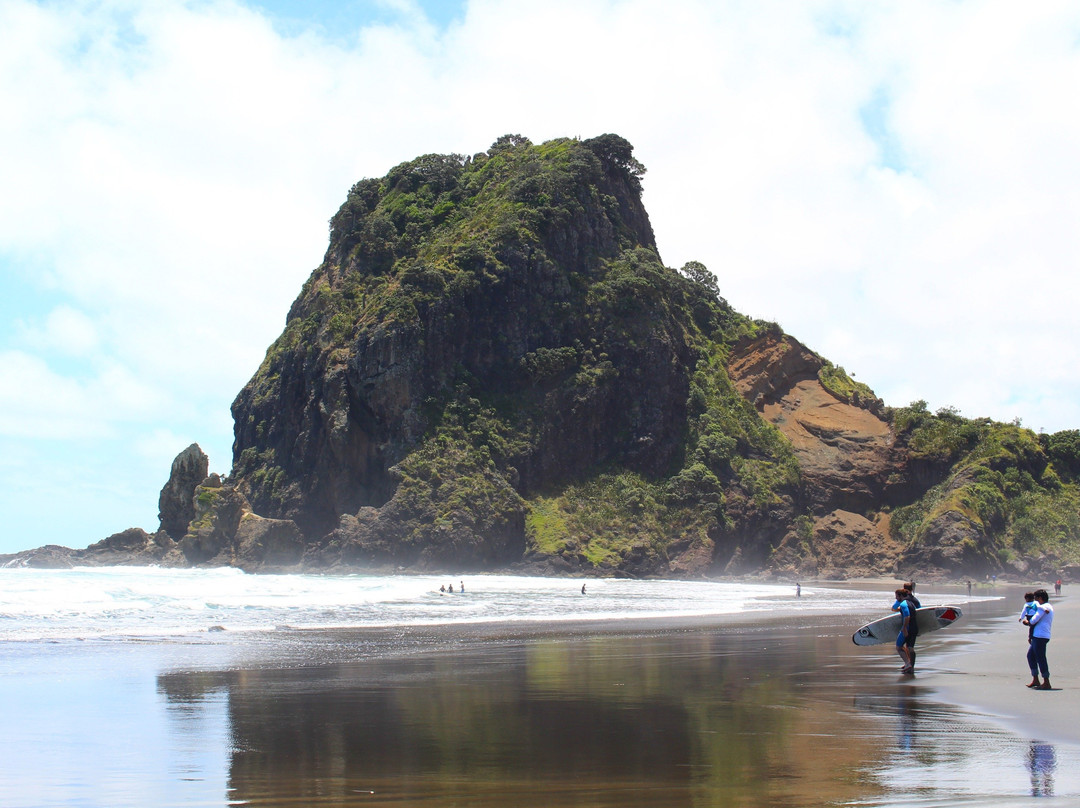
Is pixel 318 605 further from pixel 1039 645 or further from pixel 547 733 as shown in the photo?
pixel 1039 645

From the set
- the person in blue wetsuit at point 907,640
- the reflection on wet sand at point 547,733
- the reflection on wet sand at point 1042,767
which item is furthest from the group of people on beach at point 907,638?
the reflection on wet sand at point 1042,767

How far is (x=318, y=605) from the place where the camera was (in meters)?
29.4

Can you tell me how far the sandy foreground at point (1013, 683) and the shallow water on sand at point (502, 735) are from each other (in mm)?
387

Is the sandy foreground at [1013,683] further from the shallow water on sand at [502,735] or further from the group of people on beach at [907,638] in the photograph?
the shallow water on sand at [502,735]

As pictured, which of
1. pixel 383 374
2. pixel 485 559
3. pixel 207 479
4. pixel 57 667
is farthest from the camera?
pixel 207 479

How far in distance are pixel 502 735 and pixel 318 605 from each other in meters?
21.4

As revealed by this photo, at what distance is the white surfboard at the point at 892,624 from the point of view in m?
17.0

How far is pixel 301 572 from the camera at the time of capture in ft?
205

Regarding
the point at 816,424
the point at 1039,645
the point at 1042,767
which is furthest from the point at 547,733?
the point at 816,424

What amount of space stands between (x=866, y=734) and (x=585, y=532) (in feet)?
182

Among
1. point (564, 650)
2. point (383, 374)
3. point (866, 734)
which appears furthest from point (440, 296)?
point (866, 734)

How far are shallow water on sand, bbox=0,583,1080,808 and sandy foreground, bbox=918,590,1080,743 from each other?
1.27 ft

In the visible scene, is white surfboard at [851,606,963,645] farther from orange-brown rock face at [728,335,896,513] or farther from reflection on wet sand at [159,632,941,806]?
orange-brown rock face at [728,335,896,513]

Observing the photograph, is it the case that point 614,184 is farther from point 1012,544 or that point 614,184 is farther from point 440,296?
point 1012,544
